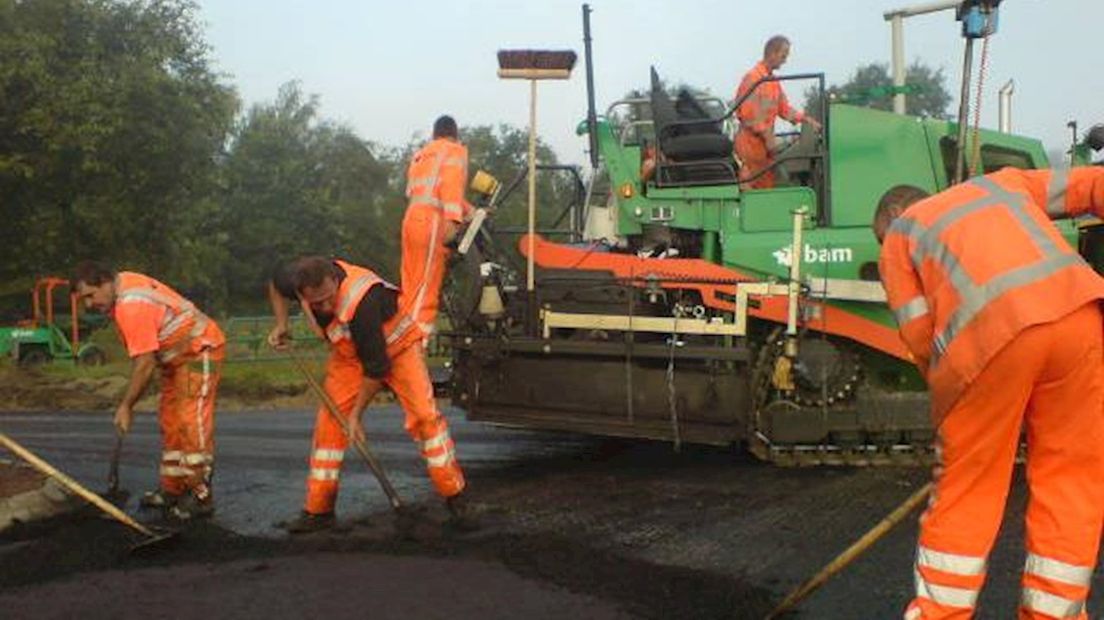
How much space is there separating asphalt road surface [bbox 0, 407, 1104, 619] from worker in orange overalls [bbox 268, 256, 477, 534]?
21 centimetres

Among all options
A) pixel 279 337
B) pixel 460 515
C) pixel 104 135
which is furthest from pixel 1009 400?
pixel 104 135

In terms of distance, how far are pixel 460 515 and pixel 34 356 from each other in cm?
1527

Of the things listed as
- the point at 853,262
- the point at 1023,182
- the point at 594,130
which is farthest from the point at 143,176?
the point at 1023,182

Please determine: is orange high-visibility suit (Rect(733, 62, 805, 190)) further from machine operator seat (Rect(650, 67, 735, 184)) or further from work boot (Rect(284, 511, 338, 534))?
work boot (Rect(284, 511, 338, 534))

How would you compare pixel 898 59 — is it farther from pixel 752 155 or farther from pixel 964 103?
pixel 964 103

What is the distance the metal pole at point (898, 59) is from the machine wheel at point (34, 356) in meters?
15.2

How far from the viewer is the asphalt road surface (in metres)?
4.09

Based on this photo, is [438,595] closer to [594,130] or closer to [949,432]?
[949,432]

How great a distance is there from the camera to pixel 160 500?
588cm

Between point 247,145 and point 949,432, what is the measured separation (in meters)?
45.6

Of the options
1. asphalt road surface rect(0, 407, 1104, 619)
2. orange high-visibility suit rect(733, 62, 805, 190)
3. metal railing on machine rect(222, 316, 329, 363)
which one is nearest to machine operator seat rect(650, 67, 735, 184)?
orange high-visibility suit rect(733, 62, 805, 190)

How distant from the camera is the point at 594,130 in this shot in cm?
716

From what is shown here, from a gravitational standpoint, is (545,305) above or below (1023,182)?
below

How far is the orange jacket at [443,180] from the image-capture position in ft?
20.9
